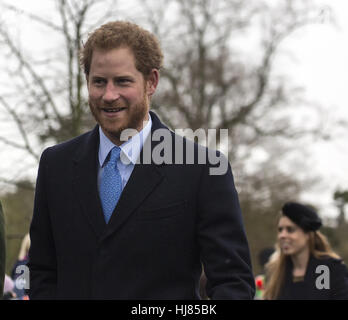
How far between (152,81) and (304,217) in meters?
4.17

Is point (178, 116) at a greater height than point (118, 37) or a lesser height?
greater

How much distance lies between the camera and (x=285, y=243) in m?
7.16

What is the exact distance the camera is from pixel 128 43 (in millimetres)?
3184

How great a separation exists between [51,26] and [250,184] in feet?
44.6

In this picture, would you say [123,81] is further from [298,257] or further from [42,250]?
[298,257]

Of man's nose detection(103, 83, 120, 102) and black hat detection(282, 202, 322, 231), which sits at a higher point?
man's nose detection(103, 83, 120, 102)

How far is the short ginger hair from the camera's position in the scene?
3.18 m

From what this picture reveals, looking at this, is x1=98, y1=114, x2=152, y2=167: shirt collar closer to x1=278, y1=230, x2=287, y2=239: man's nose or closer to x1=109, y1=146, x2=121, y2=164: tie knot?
x1=109, y1=146, x2=121, y2=164: tie knot

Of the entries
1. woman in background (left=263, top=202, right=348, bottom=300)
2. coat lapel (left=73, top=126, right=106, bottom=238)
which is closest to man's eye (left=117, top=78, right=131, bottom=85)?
coat lapel (left=73, top=126, right=106, bottom=238)

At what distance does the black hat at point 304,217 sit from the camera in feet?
23.5

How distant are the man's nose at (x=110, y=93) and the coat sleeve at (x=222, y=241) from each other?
0.46 m

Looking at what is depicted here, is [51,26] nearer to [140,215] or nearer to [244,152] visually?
[140,215]

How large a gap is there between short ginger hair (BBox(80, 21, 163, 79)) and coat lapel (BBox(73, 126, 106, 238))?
302mm
